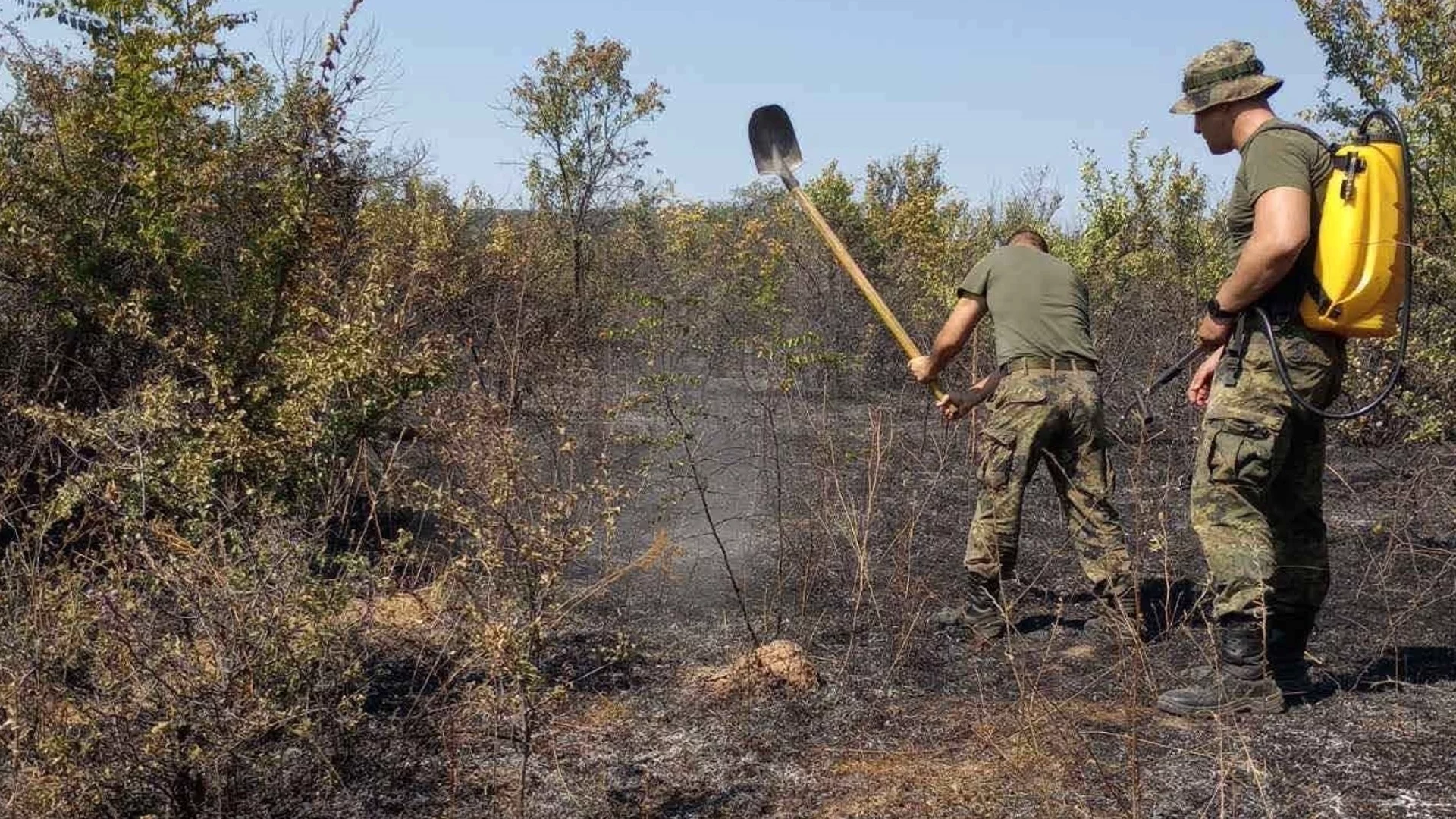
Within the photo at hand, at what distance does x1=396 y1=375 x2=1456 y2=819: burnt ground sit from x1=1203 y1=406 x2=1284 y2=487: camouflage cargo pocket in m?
0.30

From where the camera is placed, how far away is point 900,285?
1480 cm

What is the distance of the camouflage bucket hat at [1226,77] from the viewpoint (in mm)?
3504

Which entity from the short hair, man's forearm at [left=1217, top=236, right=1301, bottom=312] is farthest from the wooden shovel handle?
man's forearm at [left=1217, top=236, right=1301, bottom=312]

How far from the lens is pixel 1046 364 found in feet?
14.7

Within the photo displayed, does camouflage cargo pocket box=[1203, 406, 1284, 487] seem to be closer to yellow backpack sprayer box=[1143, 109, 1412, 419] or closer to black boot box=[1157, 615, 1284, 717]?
yellow backpack sprayer box=[1143, 109, 1412, 419]

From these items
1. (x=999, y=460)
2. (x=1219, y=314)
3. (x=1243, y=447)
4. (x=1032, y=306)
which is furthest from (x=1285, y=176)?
(x=999, y=460)

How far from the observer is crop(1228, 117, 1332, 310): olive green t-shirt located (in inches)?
131

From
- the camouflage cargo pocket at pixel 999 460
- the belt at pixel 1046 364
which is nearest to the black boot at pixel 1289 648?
the camouflage cargo pocket at pixel 999 460

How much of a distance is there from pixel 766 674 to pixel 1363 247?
2.07 metres

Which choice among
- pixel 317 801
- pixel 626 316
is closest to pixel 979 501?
pixel 317 801

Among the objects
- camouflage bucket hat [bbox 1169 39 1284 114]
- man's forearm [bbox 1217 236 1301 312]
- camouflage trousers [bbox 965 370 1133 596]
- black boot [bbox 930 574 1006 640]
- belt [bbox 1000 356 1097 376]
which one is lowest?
black boot [bbox 930 574 1006 640]

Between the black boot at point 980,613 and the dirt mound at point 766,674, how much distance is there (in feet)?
2.32

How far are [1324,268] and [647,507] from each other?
14.6ft

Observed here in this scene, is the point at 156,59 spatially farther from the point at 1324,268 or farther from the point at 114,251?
the point at 1324,268
